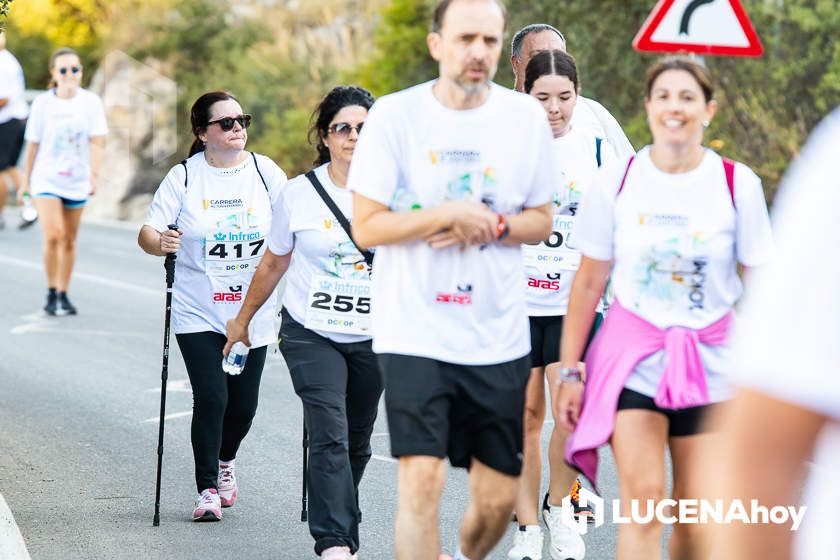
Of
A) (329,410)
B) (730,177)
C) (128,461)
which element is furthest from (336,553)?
(128,461)

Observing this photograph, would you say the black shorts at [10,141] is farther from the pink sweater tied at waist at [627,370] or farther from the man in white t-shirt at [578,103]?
the pink sweater tied at waist at [627,370]

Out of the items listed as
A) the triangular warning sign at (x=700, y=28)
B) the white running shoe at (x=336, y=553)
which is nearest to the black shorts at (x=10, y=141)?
the triangular warning sign at (x=700, y=28)

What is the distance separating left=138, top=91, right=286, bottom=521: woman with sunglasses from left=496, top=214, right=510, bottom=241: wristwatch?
2340mm

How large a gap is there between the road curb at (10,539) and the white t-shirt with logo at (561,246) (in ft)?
7.63

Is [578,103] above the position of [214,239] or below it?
above

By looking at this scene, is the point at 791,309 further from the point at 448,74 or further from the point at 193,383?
the point at 193,383

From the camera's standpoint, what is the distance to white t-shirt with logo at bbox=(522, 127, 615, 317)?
6668mm

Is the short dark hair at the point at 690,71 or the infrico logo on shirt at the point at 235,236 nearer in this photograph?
the short dark hair at the point at 690,71

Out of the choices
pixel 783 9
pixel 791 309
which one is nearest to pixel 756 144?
pixel 783 9

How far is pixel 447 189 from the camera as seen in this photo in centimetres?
494

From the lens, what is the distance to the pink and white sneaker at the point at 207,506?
712 cm

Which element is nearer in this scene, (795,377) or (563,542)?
(795,377)

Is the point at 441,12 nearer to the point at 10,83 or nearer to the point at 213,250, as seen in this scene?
the point at 213,250

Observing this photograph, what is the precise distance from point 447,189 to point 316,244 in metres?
1.47
